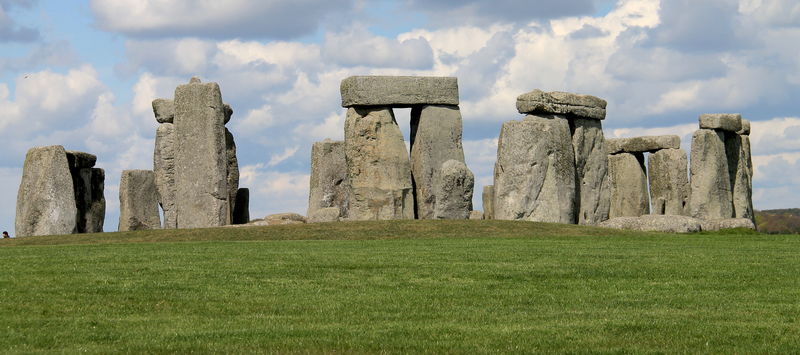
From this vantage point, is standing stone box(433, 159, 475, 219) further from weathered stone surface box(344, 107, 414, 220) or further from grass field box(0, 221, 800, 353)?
grass field box(0, 221, 800, 353)

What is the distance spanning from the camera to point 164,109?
119ft

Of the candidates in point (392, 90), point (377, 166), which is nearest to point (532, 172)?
point (377, 166)

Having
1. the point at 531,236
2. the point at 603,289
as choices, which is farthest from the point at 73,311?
the point at 531,236

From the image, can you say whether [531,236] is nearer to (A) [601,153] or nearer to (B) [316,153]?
(A) [601,153]

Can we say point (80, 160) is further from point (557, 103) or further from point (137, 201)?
point (557, 103)

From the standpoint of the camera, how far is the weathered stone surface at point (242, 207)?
3572 centimetres

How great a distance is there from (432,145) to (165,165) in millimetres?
7670

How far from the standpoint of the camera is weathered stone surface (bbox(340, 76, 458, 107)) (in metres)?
32.9

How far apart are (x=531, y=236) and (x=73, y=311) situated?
1405cm

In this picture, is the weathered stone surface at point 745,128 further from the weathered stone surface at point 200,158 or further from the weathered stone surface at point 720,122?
the weathered stone surface at point 200,158

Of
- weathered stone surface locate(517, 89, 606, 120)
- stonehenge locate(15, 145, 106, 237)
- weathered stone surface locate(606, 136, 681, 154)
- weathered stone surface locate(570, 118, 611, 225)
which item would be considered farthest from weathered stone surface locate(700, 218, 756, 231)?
stonehenge locate(15, 145, 106, 237)

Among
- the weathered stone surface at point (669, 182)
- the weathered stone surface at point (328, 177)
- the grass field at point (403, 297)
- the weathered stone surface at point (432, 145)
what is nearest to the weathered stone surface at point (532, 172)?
the weathered stone surface at point (432, 145)

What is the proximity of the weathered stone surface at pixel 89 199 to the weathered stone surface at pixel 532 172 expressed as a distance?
996 centimetres

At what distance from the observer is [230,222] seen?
33.2m
